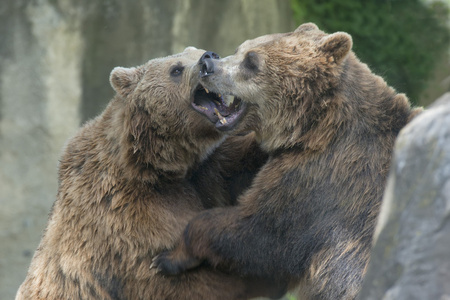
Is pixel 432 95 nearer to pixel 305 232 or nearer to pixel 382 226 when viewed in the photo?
pixel 305 232

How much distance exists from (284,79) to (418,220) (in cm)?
259

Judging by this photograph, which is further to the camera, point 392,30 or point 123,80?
point 392,30

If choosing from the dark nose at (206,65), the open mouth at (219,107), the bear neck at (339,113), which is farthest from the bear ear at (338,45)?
the dark nose at (206,65)

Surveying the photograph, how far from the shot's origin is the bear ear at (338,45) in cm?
524

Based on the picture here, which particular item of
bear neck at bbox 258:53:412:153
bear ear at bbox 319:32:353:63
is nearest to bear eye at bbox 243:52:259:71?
bear neck at bbox 258:53:412:153

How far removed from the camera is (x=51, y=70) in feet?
35.0

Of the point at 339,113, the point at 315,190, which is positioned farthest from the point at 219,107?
the point at 315,190

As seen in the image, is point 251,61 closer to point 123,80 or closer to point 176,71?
point 176,71

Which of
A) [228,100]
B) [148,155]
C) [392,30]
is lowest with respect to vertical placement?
[392,30]

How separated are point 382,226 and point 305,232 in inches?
77.0


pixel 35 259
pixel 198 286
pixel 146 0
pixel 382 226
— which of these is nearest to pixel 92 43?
pixel 146 0

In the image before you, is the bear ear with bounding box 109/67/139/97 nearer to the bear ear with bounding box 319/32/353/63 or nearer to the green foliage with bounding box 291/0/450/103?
the bear ear with bounding box 319/32/353/63

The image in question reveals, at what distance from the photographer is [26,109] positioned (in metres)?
10.6

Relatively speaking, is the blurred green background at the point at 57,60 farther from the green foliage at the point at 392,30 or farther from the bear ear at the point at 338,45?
the bear ear at the point at 338,45
